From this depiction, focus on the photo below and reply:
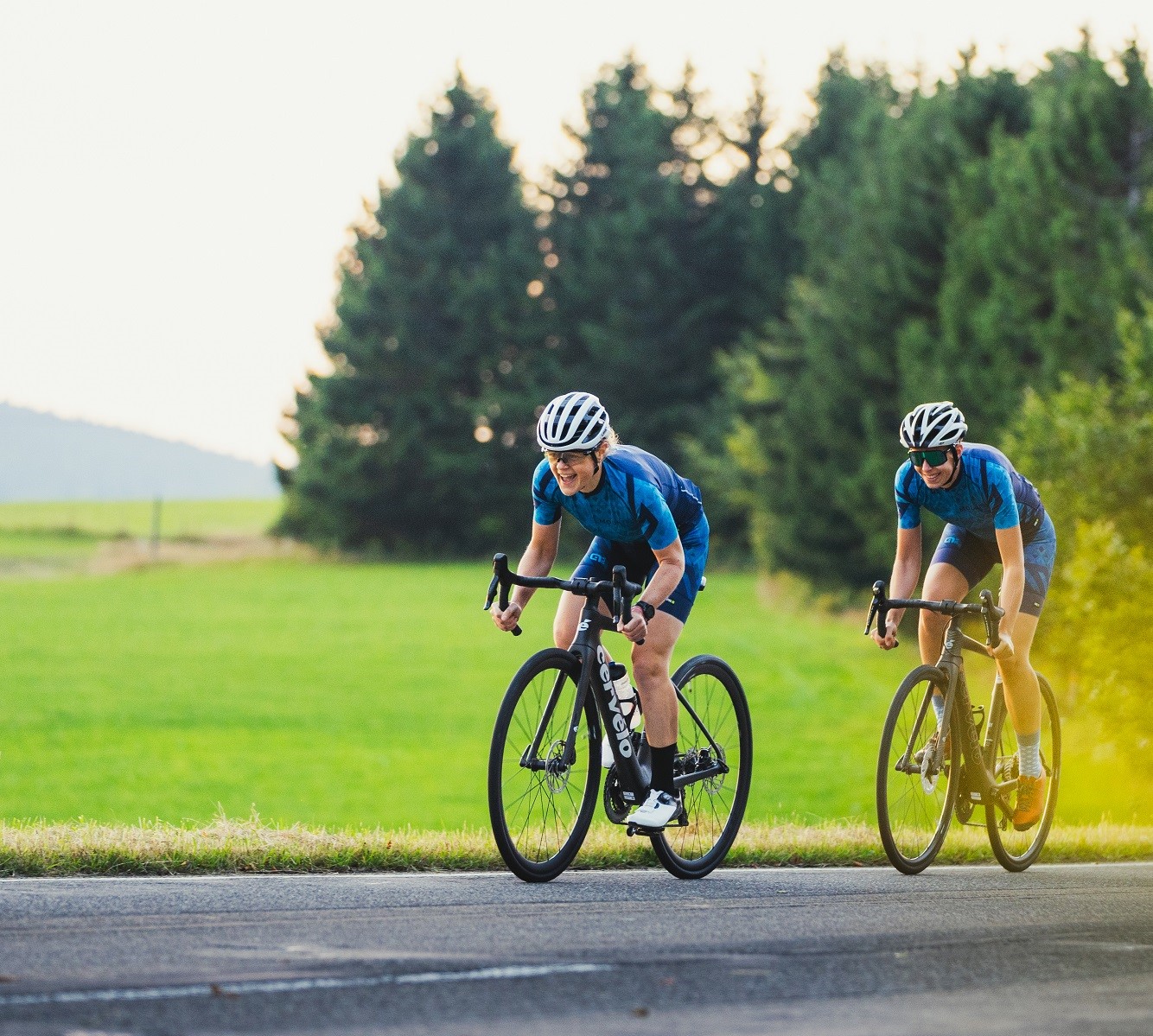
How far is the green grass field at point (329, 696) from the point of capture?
119 ft

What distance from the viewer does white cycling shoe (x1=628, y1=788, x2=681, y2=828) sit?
295 inches

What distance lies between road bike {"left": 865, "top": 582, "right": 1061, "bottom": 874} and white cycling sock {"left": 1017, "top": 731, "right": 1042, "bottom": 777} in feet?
0.33

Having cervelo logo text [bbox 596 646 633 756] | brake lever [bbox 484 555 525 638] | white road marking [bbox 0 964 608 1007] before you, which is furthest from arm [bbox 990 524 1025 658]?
white road marking [bbox 0 964 608 1007]

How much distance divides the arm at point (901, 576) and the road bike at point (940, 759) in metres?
0.06

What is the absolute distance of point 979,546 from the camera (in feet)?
29.1

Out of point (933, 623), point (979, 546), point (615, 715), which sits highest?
point (979, 546)

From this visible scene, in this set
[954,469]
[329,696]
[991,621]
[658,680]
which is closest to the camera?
[658,680]

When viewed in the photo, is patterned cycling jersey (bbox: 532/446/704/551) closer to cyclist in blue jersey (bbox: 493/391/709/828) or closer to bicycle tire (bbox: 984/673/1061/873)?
cyclist in blue jersey (bbox: 493/391/709/828)

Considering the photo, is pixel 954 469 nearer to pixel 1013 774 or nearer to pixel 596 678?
pixel 1013 774

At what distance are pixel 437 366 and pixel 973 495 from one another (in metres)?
67.8

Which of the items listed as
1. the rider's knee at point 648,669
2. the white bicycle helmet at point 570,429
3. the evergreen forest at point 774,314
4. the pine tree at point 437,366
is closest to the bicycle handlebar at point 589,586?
the rider's knee at point 648,669

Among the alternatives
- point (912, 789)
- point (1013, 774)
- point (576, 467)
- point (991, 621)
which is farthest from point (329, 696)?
point (576, 467)

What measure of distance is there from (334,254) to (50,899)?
253 feet

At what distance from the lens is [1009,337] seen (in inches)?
1524
